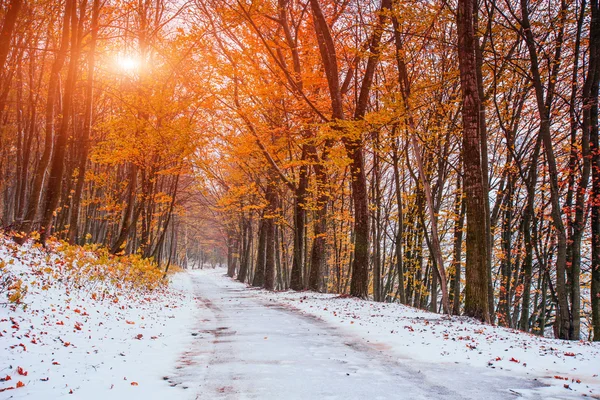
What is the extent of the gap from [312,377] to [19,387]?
270 cm

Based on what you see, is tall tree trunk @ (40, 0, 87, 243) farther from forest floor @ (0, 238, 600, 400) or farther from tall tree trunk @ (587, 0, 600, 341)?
tall tree trunk @ (587, 0, 600, 341)

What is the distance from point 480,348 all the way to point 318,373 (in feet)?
9.81

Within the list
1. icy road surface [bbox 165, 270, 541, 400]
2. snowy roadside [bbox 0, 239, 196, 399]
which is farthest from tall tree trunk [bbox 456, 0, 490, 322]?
snowy roadside [bbox 0, 239, 196, 399]

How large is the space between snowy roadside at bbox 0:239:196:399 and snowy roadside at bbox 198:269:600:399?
320 centimetres

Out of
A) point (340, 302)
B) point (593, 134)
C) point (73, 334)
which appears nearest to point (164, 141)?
point (340, 302)

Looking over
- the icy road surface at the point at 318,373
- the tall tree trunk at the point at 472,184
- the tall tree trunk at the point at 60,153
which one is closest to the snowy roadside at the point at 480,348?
the icy road surface at the point at 318,373

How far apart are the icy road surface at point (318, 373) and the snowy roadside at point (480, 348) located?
244 millimetres

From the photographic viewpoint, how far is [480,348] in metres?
5.88

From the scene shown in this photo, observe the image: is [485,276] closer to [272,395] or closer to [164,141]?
[272,395]

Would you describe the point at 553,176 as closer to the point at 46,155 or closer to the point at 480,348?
the point at 480,348

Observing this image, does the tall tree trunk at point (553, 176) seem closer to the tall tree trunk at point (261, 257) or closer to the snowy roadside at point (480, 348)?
the snowy roadside at point (480, 348)

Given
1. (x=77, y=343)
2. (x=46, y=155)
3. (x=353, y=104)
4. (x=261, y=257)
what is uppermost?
(x=353, y=104)

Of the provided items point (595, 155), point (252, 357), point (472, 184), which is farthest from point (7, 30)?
point (595, 155)

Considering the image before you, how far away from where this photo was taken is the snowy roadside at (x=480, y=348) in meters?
4.40
